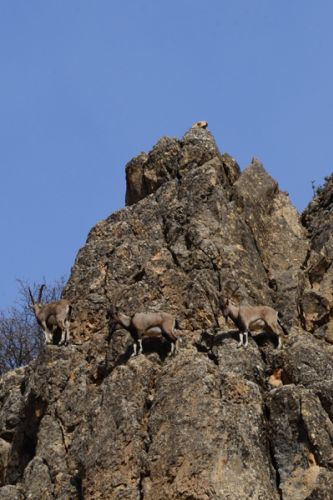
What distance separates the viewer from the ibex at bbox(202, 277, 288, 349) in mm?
26484

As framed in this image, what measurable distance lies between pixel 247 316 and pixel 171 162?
24.5 feet

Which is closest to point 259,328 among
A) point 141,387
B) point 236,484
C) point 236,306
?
point 236,306

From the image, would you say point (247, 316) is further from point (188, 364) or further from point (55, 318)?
point (55, 318)

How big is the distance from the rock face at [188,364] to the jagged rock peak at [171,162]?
53 mm

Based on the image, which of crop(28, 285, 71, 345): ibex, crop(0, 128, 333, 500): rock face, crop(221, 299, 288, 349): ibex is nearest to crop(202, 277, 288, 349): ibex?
crop(221, 299, 288, 349): ibex

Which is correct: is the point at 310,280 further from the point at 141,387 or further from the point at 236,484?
the point at 236,484

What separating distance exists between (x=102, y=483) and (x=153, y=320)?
435 centimetres

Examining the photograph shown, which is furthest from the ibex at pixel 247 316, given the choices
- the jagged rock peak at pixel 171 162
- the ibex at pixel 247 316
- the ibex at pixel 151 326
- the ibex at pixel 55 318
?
the jagged rock peak at pixel 171 162

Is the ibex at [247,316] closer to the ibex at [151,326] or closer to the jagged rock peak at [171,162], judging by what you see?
the ibex at [151,326]

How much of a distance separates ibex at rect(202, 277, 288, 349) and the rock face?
251 millimetres

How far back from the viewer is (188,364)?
25.4 metres

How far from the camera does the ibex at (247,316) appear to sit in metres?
26.5

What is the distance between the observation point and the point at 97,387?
27.0 m

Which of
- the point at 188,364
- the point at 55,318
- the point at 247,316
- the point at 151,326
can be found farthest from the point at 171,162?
the point at 188,364
